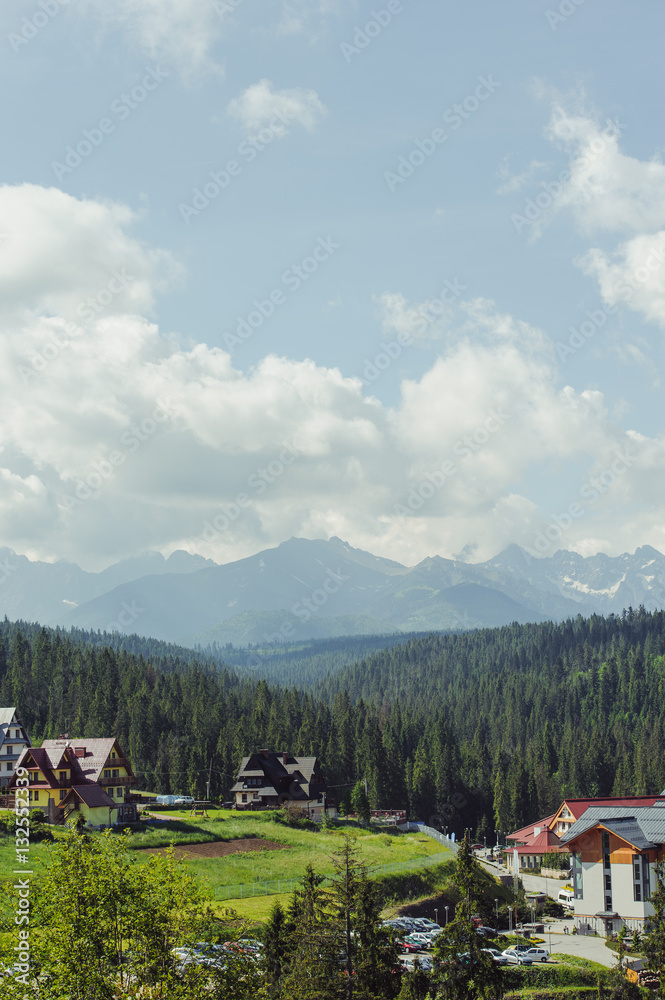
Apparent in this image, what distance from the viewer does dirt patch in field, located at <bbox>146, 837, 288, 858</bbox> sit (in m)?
74.5

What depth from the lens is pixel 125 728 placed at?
430 feet

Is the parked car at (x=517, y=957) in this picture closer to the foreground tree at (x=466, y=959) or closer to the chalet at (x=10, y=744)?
the foreground tree at (x=466, y=959)

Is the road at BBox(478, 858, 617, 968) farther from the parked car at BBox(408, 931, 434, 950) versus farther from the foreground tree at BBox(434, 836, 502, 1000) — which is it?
the foreground tree at BBox(434, 836, 502, 1000)

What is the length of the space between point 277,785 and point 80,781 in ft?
111

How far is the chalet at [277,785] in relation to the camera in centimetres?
10881

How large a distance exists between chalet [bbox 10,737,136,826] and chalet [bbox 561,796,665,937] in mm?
41140

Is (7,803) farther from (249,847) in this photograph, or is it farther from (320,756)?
(320,756)

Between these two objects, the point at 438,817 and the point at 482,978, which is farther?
the point at 438,817

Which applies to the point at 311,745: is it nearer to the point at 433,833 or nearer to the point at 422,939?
the point at 433,833

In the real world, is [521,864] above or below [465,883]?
below

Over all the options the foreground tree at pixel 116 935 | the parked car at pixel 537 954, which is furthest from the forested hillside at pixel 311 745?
the foreground tree at pixel 116 935

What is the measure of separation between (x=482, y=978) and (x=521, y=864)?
8018 centimetres

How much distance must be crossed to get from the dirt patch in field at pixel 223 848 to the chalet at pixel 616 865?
90.4 feet

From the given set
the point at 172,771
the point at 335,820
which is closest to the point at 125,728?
the point at 172,771
